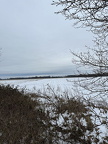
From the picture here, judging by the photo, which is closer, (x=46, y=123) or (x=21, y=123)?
(x=21, y=123)

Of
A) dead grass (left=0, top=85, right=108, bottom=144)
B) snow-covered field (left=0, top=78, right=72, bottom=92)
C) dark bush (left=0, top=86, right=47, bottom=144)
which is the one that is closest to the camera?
dark bush (left=0, top=86, right=47, bottom=144)

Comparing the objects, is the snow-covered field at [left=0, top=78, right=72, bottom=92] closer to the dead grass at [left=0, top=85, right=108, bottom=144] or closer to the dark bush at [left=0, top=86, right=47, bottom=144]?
the dead grass at [left=0, top=85, right=108, bottom=144]

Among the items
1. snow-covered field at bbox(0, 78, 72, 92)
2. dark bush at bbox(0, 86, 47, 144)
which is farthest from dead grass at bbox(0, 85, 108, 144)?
snow-covered field at bbox(0, 78, 72, 92)

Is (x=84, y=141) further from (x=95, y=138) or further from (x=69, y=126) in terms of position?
(x=69, y=126)

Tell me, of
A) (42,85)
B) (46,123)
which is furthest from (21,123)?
(42,85)

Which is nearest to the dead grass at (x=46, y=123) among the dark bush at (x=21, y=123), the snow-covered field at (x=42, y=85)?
the dark bush at (x=21, y=123)

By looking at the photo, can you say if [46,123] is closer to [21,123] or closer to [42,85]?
[21,123]

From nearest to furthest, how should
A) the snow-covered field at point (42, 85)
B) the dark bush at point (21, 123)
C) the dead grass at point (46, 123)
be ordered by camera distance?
the dark bush at point (21, 123)
the dead grass at point (46, 123)
the snow-covered field at point (42, 85)

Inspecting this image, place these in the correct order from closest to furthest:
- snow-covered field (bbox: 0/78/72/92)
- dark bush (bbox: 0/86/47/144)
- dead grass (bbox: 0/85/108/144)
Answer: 1. dark bush (bbox: 0/86/47/144)
2. dead grass (bbox: 0/85/108/144)
3. snow-covered field (bbox: 0/78/72/92)

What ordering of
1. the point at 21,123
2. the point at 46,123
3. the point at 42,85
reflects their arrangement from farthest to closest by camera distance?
the point at 42,85
the point at 46,123
the point at 21,123

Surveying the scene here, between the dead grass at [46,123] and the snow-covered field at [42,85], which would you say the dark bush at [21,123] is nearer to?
the dead grass at [46,123]

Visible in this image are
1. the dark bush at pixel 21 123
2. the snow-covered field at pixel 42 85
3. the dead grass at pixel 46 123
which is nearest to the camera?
the dark bush at pixel 21 123

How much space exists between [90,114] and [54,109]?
1.45m

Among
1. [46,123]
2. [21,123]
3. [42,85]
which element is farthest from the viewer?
[42,85]
